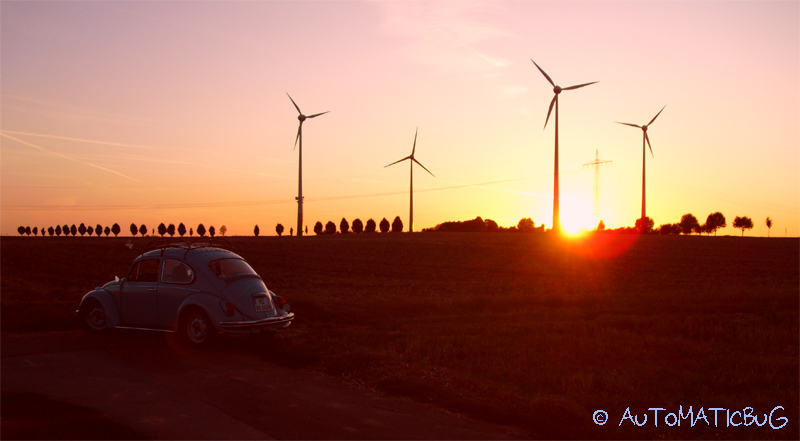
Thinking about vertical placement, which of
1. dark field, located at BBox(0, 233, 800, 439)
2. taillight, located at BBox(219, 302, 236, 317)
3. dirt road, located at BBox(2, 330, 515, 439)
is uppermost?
taillight, located at BBox(219, 302, 236, 317)

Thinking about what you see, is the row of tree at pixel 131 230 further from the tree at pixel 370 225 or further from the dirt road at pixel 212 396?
the dirt road at pixel 212 396

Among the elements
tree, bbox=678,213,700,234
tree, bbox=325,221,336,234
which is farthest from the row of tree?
tree, bbox=678,213,700,234

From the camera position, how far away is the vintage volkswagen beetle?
443 inches

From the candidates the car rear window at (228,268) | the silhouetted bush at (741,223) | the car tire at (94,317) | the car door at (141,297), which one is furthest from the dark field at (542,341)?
the silhouetted bush at (741,223)

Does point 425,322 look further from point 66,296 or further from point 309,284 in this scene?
point 309,284

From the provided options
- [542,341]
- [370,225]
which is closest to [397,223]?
[370,225]

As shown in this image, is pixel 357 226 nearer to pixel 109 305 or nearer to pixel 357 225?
pixel 357 225

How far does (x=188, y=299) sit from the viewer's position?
11383 mm

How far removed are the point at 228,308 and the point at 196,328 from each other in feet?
2.54

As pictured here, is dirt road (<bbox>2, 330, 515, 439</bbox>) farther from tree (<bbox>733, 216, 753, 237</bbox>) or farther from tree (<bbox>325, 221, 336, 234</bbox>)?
tree (<bbox>733, 216, 753, 237</bbox>)

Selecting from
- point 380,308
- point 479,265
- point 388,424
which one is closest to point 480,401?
point 388,424

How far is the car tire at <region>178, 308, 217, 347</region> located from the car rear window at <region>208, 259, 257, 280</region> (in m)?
0.84

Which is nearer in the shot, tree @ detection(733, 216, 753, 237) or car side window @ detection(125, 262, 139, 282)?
car side window @ detection(125, 262, 139, 282)

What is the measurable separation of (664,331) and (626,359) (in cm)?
472
